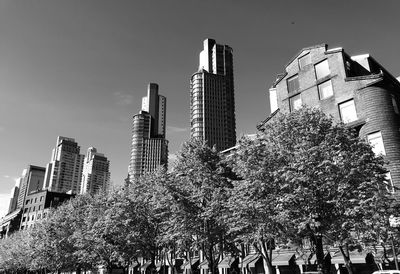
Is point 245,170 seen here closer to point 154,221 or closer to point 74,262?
point 154,221

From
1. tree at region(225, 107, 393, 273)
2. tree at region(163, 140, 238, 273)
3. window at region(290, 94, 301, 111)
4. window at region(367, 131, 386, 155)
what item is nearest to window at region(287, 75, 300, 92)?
window at region(290, 94, 301, 111)

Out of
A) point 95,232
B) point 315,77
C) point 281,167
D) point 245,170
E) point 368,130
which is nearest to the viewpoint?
point 281,167

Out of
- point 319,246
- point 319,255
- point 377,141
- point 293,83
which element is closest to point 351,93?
point 377,141

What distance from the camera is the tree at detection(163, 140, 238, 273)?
27.8 m

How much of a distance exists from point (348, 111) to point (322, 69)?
681 cm

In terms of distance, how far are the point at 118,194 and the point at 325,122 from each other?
24489 mm

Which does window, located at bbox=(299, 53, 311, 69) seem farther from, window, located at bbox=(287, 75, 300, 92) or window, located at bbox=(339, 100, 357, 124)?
window, located at bbox=(339, 100, 357, 124)

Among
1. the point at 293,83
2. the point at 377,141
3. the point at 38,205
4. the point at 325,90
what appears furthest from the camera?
the point at 38,205

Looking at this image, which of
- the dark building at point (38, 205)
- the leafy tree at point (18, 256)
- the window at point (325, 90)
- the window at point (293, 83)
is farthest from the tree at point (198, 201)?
the dark building at point (38, 205)

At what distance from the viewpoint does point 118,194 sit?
3844 cm

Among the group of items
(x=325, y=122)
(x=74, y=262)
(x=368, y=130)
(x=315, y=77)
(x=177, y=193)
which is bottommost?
(x=74, y=262)

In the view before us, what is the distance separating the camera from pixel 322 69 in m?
39.8

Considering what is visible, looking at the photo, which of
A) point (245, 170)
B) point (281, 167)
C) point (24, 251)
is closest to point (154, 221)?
point (245, 170)

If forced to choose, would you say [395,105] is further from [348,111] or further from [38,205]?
[38,205]
